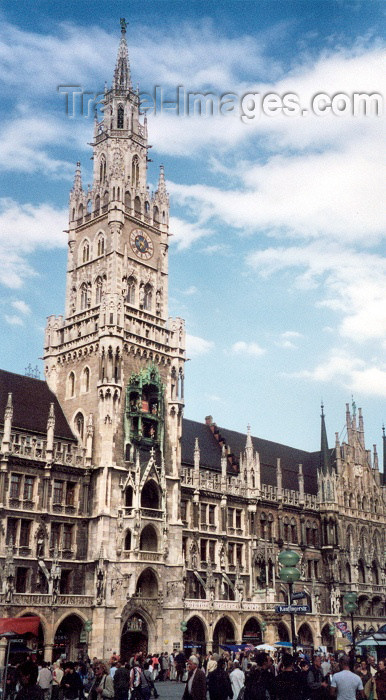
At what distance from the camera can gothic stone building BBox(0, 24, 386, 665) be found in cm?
4588

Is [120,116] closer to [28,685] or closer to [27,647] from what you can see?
[27,647]

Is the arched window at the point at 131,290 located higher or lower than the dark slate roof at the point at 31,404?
higher

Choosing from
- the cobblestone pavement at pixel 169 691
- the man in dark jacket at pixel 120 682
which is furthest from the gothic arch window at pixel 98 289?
the man in dark jacket at pixel 120 682

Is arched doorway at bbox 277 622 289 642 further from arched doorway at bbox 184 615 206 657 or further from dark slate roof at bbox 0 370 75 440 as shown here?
dark slate roof at bbox 0 370 75 440

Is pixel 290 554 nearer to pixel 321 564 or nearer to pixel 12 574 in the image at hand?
pixel 12 574

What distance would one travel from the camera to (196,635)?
5284 centimetres

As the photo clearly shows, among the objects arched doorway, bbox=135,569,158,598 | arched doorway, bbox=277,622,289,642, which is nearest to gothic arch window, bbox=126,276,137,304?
arched doorway, bbox=135,569,158,598

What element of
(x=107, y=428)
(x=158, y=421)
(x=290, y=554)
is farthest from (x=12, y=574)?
(x=290, y=554)

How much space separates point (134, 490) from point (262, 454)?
2269 cm

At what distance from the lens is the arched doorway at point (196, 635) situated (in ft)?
170

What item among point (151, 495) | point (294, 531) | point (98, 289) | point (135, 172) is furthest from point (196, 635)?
point (135, 172)

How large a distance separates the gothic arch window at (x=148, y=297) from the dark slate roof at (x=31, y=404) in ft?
30.9

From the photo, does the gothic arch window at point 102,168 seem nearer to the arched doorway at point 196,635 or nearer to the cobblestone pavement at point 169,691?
the arched doorway at point 196,635

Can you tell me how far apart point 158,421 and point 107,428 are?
186 inches
